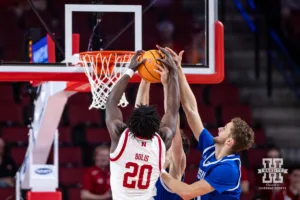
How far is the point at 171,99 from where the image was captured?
5398 millimetres

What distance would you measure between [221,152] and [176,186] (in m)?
0.41

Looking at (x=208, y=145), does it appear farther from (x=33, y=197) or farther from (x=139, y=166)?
(x=33, y=197)

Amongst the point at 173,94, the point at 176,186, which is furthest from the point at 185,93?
the point at 176,186

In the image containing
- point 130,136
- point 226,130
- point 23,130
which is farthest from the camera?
point 23,130

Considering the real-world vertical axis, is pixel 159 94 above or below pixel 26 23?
below

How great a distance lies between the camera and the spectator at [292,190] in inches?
375

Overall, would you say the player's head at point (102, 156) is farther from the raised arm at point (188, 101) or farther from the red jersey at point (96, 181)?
the raised arm at point (188, 101)

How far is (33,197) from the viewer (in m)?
7.33

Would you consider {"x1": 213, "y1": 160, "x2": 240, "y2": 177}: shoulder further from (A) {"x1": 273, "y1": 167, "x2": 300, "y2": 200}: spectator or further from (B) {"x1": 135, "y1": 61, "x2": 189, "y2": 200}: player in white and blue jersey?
(A) {"x1": 273, "y1": 167, "x2": 300, "y2": 200}: spectator

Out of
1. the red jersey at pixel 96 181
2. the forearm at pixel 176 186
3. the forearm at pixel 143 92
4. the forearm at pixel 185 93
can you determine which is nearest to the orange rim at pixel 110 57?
the forearm at pixel 143 92

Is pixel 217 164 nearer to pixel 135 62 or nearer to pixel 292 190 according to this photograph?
pixel 135 62

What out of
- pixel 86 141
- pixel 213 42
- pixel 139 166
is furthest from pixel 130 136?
pixel 86 141

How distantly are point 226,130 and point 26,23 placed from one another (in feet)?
20.8

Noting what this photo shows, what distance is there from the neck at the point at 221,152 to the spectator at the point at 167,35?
5.79 meters
